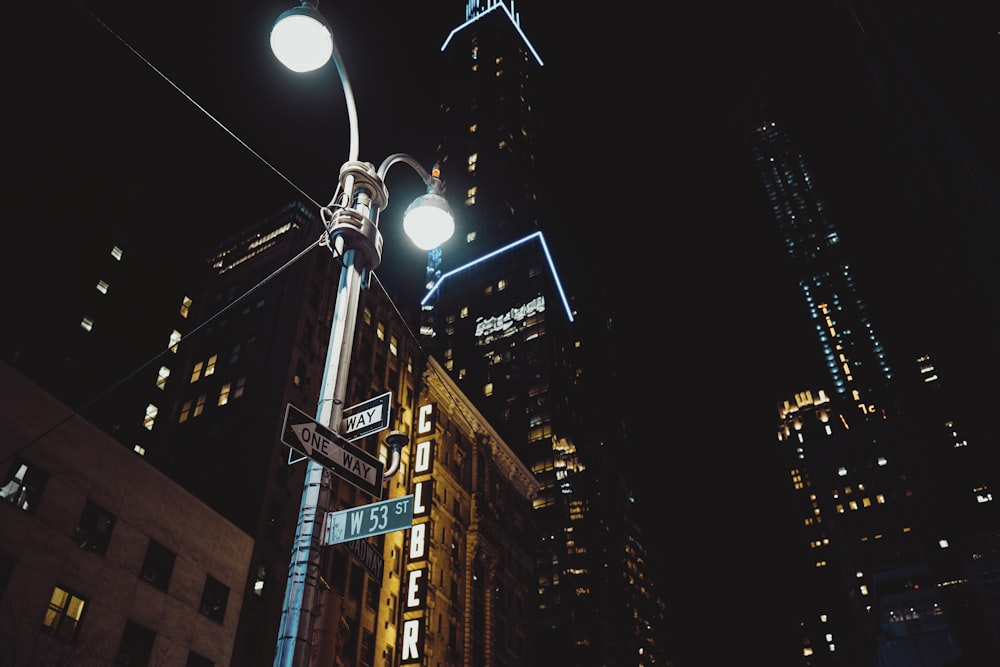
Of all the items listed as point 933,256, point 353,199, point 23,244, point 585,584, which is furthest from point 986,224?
point 585,584

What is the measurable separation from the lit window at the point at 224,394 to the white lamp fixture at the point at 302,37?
158 ft

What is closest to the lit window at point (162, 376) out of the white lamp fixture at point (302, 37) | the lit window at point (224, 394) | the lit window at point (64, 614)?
the lit window at point (224, 394)

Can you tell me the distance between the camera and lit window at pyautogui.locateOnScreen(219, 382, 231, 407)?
54.3 metres

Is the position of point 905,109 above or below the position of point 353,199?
above

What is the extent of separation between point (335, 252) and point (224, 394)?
159 feet

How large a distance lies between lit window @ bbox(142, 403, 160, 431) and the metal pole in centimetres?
5791

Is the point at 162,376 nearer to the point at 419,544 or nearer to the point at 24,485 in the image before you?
the point at 419,544

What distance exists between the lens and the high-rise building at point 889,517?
125125mm

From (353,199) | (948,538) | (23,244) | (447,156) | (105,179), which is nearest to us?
(353,199)

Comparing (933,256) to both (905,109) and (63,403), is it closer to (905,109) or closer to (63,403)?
(905,109)

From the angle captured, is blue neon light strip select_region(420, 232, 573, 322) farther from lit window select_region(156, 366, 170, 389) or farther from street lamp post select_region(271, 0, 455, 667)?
street lamp post select_region(271, 0, 455, 667)

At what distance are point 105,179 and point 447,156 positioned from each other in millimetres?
108894

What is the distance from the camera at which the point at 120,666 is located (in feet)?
95.6

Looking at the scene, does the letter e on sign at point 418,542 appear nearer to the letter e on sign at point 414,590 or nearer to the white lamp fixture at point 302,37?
the letter e on sign at point 414,590
